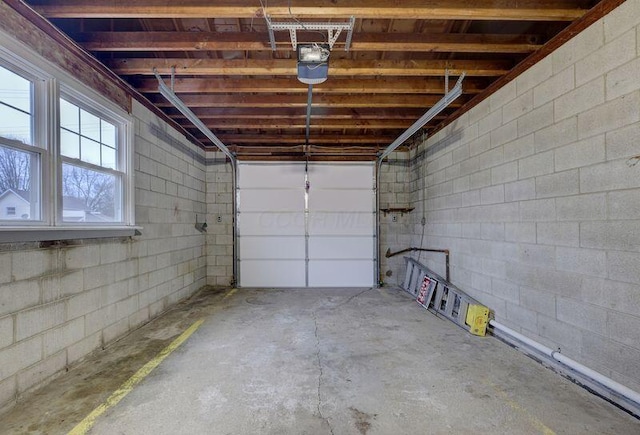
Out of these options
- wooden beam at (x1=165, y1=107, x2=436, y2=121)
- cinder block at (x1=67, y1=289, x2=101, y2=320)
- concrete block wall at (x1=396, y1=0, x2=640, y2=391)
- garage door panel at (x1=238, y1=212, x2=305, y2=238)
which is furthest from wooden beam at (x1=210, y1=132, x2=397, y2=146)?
cinder block at (x1=67, y1=289, x2=101, y2=320)

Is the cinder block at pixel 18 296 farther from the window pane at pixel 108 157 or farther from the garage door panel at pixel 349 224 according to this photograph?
the garage door panel at pixel 349 224

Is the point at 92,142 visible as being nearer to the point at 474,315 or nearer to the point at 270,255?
the point at 270,255

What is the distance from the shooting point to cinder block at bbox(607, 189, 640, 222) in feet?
6.61

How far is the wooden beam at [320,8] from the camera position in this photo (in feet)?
7.52

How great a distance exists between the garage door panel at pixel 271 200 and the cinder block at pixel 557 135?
4159 millimetres

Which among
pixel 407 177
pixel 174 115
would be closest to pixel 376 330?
pixel 407 177

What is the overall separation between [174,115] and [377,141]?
3.49 meters

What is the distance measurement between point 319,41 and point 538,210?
264cm

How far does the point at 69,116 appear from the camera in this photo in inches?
109

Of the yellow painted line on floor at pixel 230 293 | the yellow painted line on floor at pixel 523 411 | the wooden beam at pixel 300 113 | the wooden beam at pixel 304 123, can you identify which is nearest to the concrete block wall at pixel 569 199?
the yellow painted line on floor at pixel 523 411

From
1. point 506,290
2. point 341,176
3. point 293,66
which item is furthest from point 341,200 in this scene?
point 506,290

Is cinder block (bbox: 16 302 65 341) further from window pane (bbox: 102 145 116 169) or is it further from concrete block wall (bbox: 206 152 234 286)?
concrete block wall (bbox: 206 152 234 286)

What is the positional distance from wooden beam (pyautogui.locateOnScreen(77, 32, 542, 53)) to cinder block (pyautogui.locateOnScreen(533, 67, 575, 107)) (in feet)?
1.20

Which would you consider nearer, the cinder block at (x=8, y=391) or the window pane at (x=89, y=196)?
the cinder block at (x=8, y=391)
